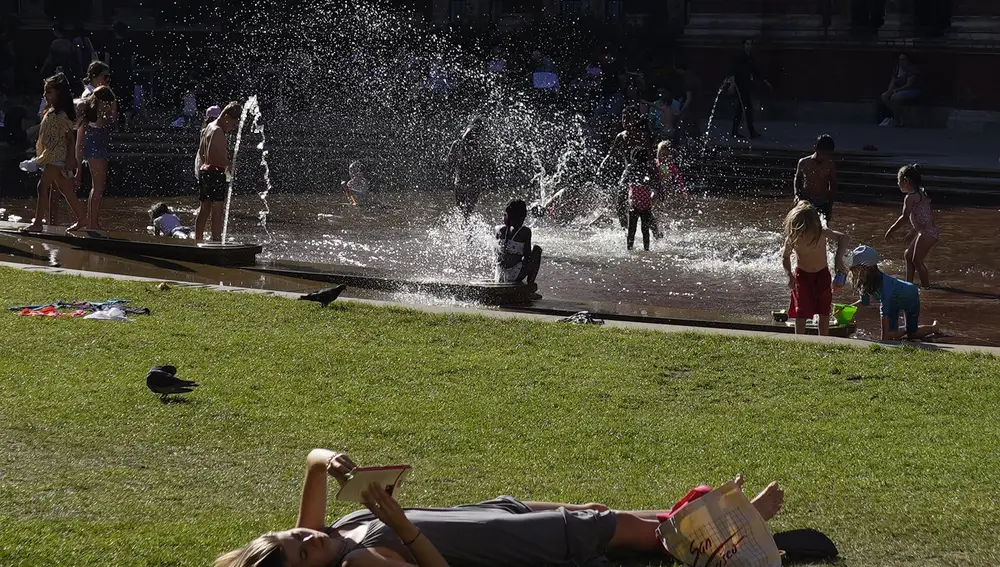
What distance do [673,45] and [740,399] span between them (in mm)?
25876

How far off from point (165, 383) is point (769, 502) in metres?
3.88

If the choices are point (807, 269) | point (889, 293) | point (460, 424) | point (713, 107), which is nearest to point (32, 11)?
point (713, 107)

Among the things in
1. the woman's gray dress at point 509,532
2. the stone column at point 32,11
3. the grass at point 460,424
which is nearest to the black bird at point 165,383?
the grass at point 460,424

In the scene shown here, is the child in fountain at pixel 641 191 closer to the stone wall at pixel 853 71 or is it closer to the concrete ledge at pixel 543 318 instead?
the concrete ledge at pixel 543 318

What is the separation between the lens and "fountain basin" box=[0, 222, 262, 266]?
13.9 m

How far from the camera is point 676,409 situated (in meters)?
8.59

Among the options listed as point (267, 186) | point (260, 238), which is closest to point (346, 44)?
point (267, 186)

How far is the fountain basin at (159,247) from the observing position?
13.9 m

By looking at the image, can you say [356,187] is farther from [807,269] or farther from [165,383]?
[165,383]

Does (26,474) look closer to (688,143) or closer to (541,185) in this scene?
(541,185)

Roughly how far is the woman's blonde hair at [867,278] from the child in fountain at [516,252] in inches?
114

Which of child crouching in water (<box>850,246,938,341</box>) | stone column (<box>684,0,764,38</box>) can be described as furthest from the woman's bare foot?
stone column (<box>684,0,764,38</box>)

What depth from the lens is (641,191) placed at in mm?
16375

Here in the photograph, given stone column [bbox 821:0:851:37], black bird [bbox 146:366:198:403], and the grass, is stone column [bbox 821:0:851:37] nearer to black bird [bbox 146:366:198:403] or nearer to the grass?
the grass
